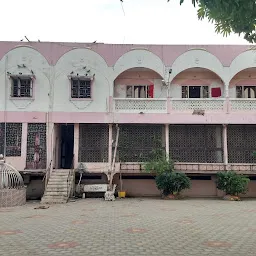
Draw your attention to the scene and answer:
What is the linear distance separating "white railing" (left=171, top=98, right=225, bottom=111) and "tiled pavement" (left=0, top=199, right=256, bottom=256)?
6392 millimetres

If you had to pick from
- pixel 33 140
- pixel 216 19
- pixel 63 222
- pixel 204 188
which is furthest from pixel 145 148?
pixel 216 19

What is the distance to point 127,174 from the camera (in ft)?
53.4

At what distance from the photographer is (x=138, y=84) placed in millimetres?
17328

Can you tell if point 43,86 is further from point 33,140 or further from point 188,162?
point 188,162

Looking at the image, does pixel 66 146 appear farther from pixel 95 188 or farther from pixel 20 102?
pixel 95 188

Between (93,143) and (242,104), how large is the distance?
7959mm

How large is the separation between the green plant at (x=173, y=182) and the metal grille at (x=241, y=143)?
3.25 metres

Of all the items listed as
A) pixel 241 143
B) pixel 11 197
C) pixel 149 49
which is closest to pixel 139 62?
pixel 149 49

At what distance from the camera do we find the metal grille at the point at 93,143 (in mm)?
16062

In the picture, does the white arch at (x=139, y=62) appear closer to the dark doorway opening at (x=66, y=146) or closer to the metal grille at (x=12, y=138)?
the dark doorway opening at (x=66, y=146)

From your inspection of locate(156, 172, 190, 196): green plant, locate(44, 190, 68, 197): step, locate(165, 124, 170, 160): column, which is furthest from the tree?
locate(165, 124, 170, 160): column

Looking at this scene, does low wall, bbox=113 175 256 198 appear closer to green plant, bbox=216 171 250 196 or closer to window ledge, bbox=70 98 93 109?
green plant, bbox=216 171 250 196

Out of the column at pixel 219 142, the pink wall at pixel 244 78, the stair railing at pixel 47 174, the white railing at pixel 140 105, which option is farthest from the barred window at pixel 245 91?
the stair railing at pixel 47 174

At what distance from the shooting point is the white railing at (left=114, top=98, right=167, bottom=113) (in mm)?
16109
